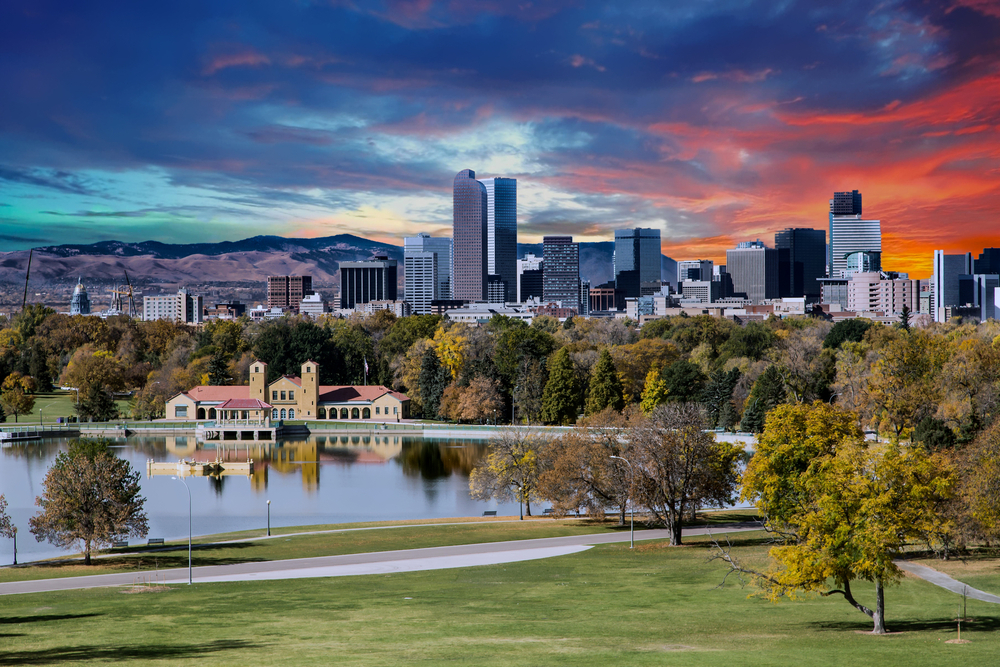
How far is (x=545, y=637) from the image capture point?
24.0 meters

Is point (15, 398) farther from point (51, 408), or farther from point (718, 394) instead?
point (718, 394)

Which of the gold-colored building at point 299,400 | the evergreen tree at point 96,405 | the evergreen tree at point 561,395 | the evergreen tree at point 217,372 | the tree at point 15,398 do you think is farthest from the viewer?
the evergreen tree at point 217,372

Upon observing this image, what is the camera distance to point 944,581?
99.6ft

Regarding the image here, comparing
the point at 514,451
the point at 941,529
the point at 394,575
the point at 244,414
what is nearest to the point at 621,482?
the point at 514,451

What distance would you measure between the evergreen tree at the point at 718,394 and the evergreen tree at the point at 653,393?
4397 mm

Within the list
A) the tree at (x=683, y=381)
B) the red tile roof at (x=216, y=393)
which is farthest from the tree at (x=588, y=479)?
the red tile roof at (x=216, y=393)

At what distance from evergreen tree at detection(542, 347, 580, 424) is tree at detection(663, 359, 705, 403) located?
33.8ft

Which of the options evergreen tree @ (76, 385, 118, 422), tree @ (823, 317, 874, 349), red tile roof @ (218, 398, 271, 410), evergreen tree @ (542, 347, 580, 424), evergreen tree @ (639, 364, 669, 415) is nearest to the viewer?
evergreen tree @ (639, 364, 669, 415)

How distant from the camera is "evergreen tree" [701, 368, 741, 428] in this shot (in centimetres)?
9444

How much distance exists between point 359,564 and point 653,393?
6483cm

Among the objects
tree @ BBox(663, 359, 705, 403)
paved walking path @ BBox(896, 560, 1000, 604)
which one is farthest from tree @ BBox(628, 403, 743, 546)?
tree @ BBox(663, 359, 705, 403)

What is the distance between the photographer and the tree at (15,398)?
116188 millimetres

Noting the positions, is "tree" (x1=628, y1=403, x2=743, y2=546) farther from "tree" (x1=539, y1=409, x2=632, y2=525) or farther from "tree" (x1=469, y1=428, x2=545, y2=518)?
"tree" (x1=469, y1=428, x2=545, y2=518)

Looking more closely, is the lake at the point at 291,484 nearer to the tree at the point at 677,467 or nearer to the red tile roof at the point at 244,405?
the red tile roof at the point at 244,405
